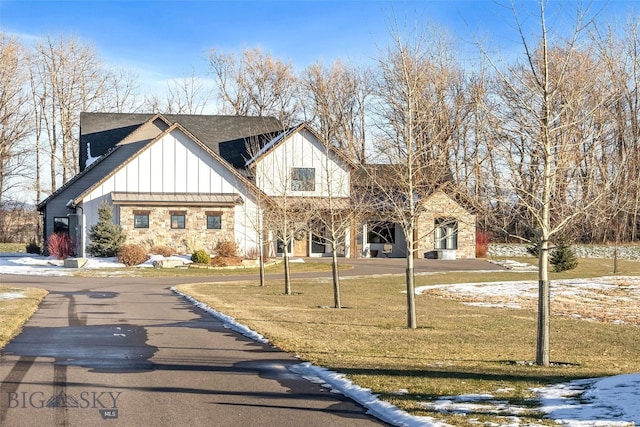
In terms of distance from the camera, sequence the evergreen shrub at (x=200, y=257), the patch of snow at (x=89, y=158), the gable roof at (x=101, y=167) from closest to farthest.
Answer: the evergreen shrub at (x=200, y=257) < the gable roof at (x=101, y=167) < the patch of snow at (x=89, y=158)

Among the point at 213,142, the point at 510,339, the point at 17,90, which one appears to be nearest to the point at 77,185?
the point at 213,142

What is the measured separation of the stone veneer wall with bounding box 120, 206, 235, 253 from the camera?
3928 cm

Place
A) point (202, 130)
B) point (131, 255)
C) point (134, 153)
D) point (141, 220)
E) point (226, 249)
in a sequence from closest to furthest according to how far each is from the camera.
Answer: point (131, 255)
point (226, 249)
point (141, 220)
point (134, 153)
point (202, 130)

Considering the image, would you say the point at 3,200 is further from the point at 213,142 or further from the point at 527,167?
the point at 527,167

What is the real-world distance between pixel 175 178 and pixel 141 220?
3.00m

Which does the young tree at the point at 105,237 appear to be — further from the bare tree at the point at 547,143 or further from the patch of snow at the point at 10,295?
the bare tree at the point at 547,143

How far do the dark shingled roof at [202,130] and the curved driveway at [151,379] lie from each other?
31.7 m

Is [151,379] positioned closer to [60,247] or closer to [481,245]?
[60,247]

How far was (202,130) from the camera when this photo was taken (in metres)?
49.9

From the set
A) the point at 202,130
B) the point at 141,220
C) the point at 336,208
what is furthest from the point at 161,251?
the point at 336,208

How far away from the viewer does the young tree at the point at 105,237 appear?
124 ft

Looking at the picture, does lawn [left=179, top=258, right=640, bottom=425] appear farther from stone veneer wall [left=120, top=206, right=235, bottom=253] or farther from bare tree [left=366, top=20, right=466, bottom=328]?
stone veneer wall [left=120, top=206, right=235, bottom=253]

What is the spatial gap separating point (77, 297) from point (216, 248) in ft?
57.5

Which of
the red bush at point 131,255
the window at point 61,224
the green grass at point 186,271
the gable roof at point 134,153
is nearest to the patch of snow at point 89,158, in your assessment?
the gable roof at point 134,153
